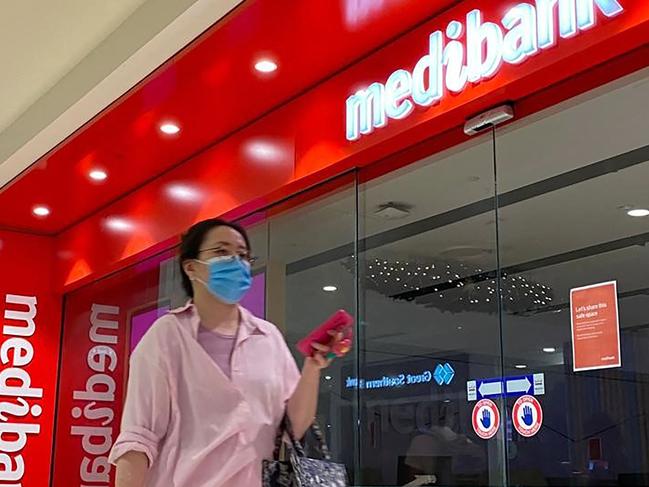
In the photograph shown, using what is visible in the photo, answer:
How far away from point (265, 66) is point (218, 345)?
6.92 ft

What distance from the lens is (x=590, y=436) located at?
3.01 m

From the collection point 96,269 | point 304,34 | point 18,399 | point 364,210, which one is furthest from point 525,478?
point 18,399

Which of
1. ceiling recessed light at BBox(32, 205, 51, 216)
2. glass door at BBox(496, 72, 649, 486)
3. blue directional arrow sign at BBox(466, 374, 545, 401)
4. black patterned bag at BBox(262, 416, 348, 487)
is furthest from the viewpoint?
ceiling recessed light at BBox(32, 205, 51, 216)

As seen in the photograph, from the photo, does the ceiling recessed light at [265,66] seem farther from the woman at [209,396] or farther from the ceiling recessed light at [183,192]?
the woman at [209,396]

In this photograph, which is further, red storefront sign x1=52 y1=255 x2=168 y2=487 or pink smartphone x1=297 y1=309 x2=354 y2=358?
red storefront sign x1=52 y1=255 x2=168 y2=487

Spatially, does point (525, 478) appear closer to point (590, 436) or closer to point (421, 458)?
point (590, 436)

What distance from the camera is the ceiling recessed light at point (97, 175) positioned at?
541 centimetres

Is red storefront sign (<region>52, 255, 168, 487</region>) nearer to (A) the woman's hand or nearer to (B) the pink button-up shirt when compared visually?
(B) the pink button-up shirt

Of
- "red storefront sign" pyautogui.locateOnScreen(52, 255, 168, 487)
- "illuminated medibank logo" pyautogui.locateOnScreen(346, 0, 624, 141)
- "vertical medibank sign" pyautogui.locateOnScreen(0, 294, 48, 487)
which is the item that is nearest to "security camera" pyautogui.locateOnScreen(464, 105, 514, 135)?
"illuminated medibank logo" pyautogui.locateOnScreen(346, 0, 624, 141)

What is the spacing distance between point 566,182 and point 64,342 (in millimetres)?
4513

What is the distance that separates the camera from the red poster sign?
291 cm

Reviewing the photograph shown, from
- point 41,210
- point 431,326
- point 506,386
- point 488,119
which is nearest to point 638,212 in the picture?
point 488,119

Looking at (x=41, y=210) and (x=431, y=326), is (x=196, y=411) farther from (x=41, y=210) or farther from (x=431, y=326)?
(x=41, y=210)

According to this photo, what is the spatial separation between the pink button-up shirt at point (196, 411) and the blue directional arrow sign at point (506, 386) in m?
1.31
